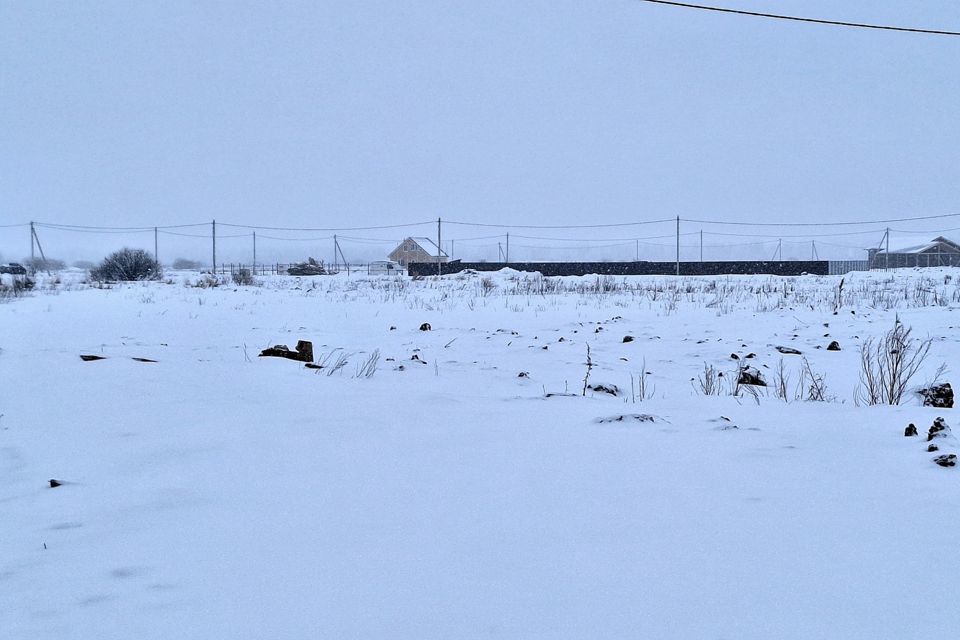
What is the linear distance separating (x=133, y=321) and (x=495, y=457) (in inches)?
271

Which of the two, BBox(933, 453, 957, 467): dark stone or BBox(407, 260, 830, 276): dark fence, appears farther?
BBox(407, 260, 830, 276): dark fence

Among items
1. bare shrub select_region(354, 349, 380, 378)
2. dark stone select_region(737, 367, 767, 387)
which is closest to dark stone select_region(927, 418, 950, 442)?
dark stone select_region(737, 367, 767, 387)

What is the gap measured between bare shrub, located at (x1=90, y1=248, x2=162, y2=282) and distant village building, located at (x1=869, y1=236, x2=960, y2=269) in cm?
4569

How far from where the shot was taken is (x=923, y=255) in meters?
41.3

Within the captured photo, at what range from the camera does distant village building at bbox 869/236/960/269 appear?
41250 mm

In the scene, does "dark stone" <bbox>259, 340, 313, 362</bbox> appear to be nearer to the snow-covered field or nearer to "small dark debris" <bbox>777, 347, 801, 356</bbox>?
the snow-covered field

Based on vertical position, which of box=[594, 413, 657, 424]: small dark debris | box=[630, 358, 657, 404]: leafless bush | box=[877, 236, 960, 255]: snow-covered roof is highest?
box=[877, 236, 960, 255]: snow-covered roof

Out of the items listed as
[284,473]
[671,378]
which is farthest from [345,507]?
[671,378]

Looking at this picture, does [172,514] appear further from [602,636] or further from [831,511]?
[831,511]

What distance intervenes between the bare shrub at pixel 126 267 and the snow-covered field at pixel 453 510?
23736 mm

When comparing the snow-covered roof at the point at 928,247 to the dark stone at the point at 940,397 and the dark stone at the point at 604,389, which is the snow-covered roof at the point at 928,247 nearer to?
the dark stone at the point at 940,397

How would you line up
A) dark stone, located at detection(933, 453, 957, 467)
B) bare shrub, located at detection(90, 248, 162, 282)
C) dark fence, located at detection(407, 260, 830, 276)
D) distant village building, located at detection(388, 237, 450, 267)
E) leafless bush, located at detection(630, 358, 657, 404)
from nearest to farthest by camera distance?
dark stone, located at detection(933, 453, 957, 467) → leafless bush, located at detection(630, 358, 657, 404) → bare shrub, located at detection(90, 248, 162, 282) → dark fence, located at detection(407, 260, 830, 276) → distant village building, located at detection(388, 237, 450, 267)

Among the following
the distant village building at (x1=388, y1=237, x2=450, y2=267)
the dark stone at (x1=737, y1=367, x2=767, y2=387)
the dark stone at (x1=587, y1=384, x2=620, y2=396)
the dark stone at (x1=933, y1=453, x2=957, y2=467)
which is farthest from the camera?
the distant village building at (x1=388, y1=237, x2=450, y2=267)

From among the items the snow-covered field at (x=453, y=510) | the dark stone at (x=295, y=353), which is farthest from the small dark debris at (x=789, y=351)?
the dark stone at (x=295, y=353)
